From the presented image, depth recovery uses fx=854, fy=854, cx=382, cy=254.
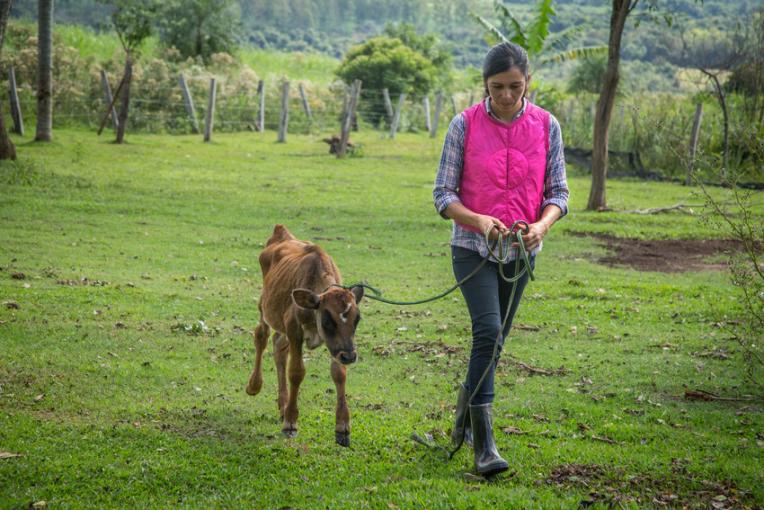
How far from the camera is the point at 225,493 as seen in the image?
592 centimetres

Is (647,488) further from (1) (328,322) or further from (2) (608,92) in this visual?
(2) (608,92)

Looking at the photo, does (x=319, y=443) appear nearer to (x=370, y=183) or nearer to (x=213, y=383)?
(x=213, y=383)

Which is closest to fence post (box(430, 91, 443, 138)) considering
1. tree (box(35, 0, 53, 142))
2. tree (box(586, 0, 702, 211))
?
tree (box(35, 0, 53, 142))

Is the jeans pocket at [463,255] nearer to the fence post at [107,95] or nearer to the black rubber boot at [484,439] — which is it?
the black rubber boot at [484,439]

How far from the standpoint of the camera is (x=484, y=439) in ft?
19.2

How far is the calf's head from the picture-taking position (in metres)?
6.32

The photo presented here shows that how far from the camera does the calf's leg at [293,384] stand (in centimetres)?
689

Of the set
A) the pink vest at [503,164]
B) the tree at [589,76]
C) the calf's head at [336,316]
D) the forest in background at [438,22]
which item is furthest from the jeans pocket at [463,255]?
the forest in background at [438,22]

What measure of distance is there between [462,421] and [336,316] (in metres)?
1.22

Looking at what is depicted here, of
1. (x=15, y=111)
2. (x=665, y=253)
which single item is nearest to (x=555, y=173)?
(x=665, y=253)

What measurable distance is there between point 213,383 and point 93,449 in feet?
6.70

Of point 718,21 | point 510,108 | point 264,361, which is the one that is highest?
point 718,21

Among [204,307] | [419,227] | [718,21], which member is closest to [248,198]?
[419,227]

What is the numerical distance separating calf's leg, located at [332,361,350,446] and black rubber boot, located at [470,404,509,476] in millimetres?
1166
